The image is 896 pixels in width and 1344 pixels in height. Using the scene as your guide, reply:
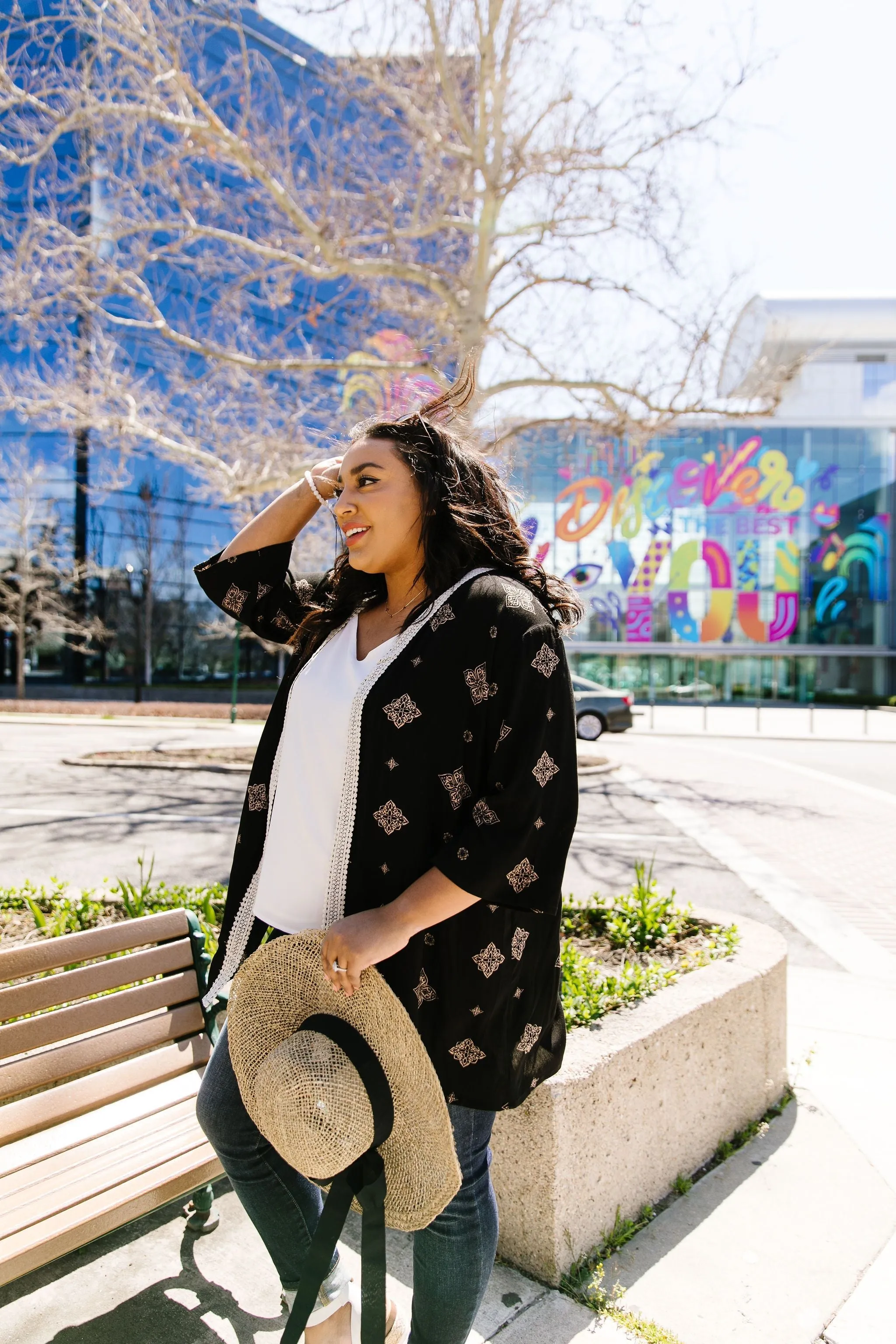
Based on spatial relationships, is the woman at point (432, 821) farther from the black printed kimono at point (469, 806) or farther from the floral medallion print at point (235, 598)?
the floral medallion print at point (235, 598)

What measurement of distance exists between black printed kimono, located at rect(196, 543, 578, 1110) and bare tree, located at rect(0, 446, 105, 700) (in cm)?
2909

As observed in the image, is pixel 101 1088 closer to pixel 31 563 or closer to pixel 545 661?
pixel 545 661

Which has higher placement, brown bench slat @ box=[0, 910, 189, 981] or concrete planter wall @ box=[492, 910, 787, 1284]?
brown bench slat @ box=[0, 910, 189, 981]

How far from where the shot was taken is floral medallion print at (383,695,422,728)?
1.55 metres

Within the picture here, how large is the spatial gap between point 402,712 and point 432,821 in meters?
0.21

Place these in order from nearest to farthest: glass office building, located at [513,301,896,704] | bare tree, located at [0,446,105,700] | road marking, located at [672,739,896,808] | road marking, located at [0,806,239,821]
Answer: road marking, located at [0,806,239,821] < road marking, located at [672,739,896,808] < bare tree, located at [0,446,105,700] < glass office building, located at [513,301,896,704]

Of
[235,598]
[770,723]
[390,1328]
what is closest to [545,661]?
[235,598]

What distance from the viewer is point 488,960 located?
1550mm

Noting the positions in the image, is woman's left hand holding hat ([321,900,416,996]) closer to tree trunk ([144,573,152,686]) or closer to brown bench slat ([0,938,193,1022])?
brown bench slat ([0,938,193,1022])

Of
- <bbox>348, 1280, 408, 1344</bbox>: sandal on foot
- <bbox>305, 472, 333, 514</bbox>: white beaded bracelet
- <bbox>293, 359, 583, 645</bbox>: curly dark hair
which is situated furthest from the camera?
<bbox>305, 472, 333, 514</bbox>: white beaded bracelet

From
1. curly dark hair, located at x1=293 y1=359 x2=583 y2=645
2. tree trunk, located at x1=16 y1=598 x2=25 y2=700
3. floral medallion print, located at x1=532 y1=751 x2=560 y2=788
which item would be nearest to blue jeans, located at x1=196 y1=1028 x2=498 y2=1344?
floral medallion print, located at x1=532 y1=751 x2=560 y2=788

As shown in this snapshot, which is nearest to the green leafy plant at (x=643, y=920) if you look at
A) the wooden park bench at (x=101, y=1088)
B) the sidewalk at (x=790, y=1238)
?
the sidewalk at (x=790, y=1238)

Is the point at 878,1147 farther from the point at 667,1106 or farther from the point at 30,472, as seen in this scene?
the point at 30,472

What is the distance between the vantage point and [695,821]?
33.0 feet
